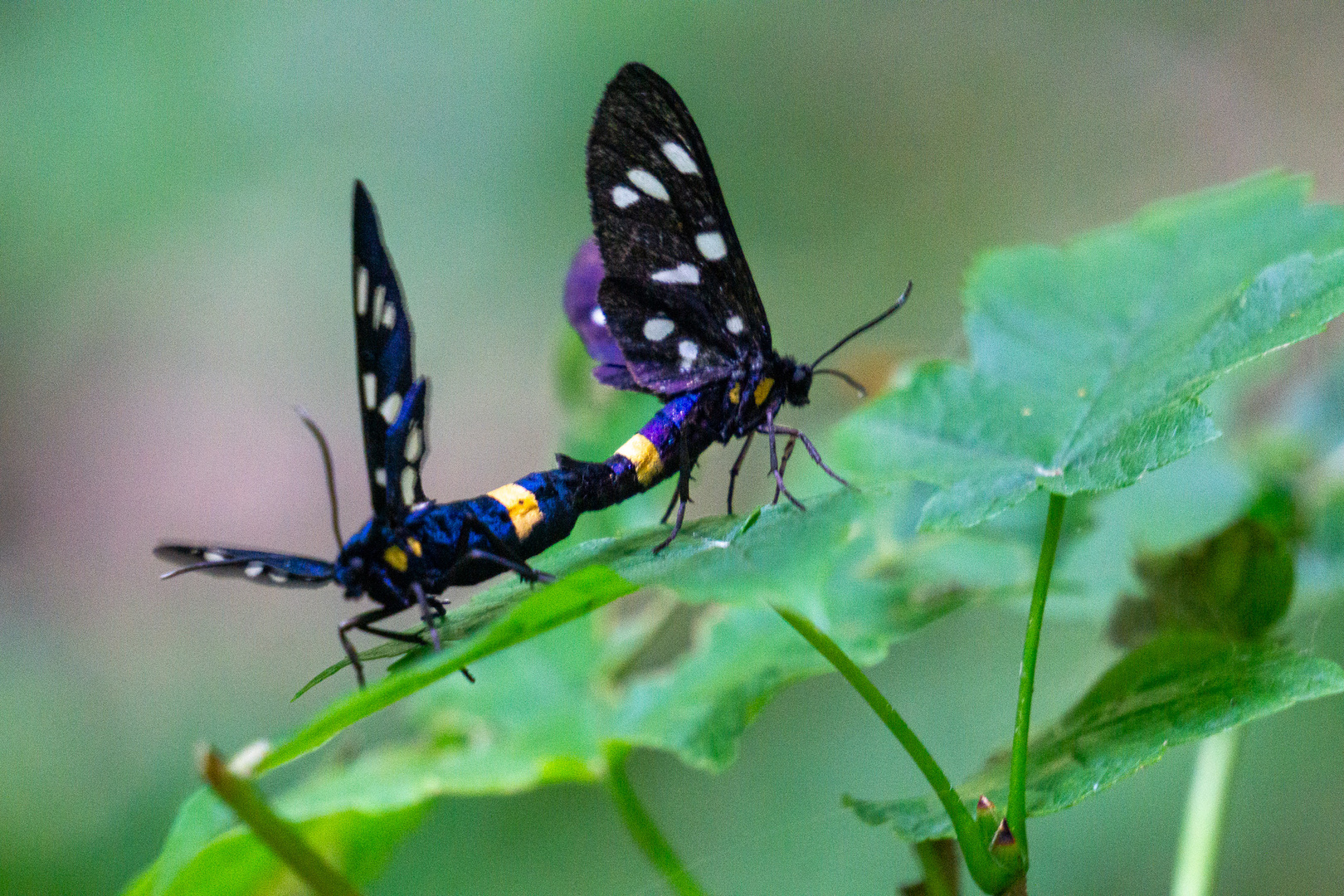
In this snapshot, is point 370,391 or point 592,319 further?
point 592,319

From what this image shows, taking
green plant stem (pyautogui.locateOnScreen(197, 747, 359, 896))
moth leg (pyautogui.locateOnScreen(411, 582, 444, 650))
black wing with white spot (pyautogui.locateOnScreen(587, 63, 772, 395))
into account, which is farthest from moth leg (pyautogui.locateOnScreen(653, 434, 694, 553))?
green plant stem (pyautogui.locateOnScreen(197, 747, 359, 896))

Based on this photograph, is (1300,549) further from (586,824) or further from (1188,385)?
(586,824)

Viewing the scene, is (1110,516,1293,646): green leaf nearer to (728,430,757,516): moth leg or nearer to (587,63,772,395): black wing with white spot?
(728,430,757,516): moth leg

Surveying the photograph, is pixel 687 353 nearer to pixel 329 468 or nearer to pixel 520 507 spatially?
pixel 520 507

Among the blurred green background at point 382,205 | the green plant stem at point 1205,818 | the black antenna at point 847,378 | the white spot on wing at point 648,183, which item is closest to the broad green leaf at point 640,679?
the black antenna at point 847,378

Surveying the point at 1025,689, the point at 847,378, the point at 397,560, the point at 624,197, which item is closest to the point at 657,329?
the point at 624,197

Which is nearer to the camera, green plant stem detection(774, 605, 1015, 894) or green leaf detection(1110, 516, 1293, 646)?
green plant stem detection(774, 605, 1015, 894)

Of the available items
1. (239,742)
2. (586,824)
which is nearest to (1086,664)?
(586,824)
